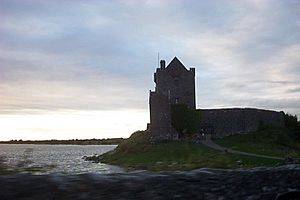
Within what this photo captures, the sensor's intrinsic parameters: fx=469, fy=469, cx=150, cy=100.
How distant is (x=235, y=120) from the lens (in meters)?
84.4

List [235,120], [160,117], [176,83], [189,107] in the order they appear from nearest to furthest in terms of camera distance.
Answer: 1. [160,117]
2. [235,120]
3. [189,107]
4. [176,83]

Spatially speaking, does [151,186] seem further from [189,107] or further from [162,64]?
[162,64]

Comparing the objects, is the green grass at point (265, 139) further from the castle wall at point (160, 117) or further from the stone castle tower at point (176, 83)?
the stone castle tower at point (176, 83)

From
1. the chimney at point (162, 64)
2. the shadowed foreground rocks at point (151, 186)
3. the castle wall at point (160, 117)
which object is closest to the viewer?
the shadowed foreground rocks at point (151, 186)

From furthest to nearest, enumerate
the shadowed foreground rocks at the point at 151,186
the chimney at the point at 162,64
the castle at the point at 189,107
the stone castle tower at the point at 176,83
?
the chimney at the point at 162,64 < the stone castle tower at the point at 176,83 < the castle at the point at 189,107 < the shadowed foreground rocks at the point at 151,186

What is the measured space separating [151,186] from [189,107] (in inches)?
3208

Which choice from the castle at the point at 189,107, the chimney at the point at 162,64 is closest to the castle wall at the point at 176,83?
the castle at the point at 189,107

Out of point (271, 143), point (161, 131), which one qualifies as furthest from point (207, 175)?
point (161, 131)

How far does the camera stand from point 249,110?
85500mm

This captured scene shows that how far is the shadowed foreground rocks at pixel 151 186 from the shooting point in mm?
3428

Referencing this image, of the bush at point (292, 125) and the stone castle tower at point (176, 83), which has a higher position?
the stone castle tower at point (176, 83)

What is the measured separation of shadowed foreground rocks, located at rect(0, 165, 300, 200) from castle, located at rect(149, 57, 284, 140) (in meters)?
71.6

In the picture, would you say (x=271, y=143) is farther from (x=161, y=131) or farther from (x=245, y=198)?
(x=245, y=198)

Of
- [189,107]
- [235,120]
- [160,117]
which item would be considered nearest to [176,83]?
[189,107]
